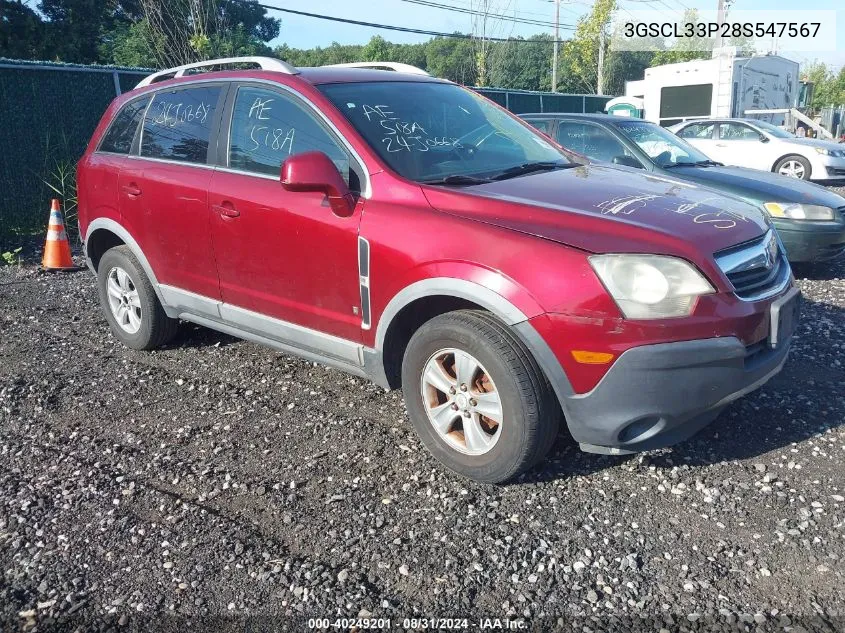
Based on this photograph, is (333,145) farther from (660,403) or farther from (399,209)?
(660,403)

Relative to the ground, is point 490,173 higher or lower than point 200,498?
higher

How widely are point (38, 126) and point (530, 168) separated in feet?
26.6

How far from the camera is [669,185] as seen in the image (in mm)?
3723

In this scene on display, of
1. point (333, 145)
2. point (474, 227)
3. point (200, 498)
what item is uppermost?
point (333, 145)

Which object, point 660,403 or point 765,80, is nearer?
point 660,403

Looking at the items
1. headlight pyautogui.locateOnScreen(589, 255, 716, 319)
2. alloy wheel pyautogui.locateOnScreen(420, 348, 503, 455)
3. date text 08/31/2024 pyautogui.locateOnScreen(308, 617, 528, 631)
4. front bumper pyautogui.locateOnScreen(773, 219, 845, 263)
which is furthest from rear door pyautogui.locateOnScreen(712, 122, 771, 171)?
date text 08/31/2024 pyautogui.locateOnScreen(308, 617, 528, 631)

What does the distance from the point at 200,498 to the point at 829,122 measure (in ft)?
122

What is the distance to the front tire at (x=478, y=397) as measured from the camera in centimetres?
300

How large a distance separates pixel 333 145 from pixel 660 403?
200cm

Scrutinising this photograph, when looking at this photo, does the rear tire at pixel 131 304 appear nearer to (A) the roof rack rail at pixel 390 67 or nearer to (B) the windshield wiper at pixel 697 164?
(A) the roof rack rail at pixel 390 67

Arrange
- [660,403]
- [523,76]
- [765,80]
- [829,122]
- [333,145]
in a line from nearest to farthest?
[660,403] < [333,145] < [765,80] < [829,122] < [523,76]

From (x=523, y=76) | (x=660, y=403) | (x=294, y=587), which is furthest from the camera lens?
(x=523, y=76)

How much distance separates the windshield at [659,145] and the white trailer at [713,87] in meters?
14.7

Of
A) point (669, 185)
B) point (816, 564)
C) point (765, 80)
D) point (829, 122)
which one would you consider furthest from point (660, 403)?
point (829, 122)
